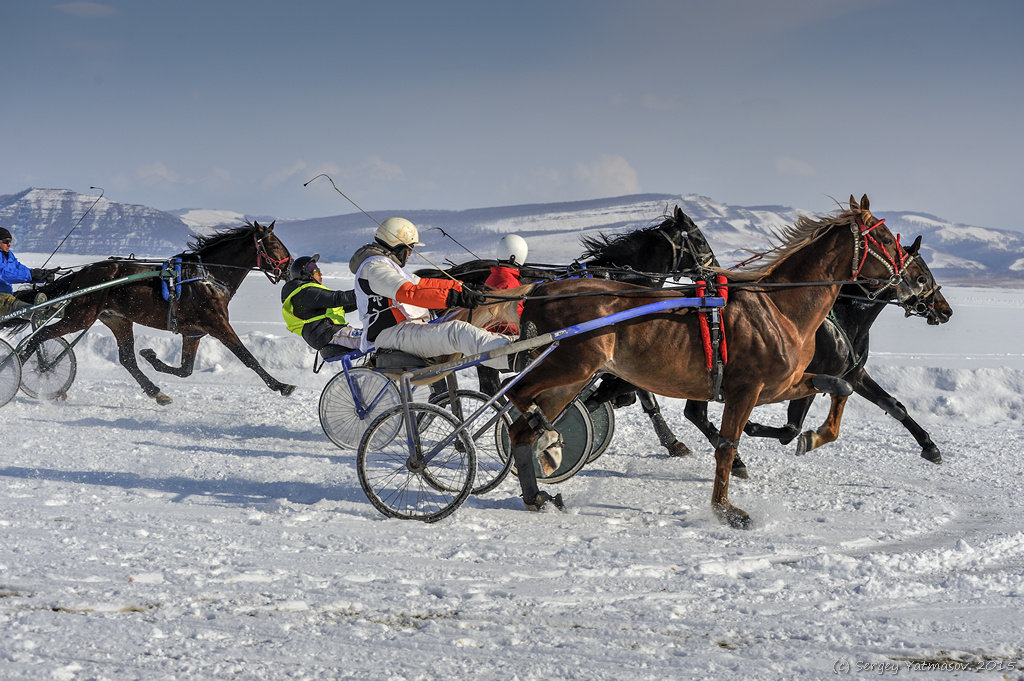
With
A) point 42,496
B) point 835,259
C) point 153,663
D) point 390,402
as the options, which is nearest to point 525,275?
point 390,402

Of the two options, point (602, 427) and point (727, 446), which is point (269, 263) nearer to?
point (602, 427)

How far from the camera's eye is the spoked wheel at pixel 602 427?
7.19 metres

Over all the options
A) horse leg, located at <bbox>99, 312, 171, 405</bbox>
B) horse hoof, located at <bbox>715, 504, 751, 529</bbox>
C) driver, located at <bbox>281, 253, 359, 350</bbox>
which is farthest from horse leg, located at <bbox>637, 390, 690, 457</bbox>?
horse leg, located at <bbox>99, 312, 171, 405</bbox>

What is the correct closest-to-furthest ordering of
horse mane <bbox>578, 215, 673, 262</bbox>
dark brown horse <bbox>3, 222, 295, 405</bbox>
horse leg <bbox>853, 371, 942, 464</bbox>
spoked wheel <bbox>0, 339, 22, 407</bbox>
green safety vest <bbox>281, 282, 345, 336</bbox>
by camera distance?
horse leg <bbox>853, 371, 942, 464</bbox> → green safety vest <bbox>281, 282, 345, 336</bbox> → horse mane <bbox>578, 215, 673, 262</bbox> → spoked wheel <bbox>0, 339, 22, 407</bbox> → dark brown horse <bbox>3, 222, 295, 405</bbox>

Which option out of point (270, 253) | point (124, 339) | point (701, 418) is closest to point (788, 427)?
point (701, 418)

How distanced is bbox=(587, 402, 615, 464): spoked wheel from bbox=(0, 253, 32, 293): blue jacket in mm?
6276

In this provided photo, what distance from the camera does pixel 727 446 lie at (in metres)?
5.80

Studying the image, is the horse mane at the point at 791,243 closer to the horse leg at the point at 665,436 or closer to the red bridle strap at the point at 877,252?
the red bridle strap at the point at 877,252

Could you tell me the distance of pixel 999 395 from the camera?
1076 centimetres

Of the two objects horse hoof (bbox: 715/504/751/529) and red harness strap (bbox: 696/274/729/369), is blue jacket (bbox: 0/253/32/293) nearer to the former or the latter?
red harness strap (bbox: 696/274/729/369)

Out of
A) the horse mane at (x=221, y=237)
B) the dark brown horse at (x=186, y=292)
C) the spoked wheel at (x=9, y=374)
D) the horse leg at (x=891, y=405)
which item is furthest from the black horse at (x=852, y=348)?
the spoked wheel at (x=9, y=374)

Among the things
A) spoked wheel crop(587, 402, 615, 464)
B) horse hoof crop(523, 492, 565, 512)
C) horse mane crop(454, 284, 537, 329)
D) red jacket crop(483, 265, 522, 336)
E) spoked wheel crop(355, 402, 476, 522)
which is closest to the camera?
spoked wheel crop(355, 402, 476, 522)

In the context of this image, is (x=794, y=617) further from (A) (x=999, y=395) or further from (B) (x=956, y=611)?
A: (A) (x=999, y=395)

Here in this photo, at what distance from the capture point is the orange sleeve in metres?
5.24
